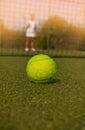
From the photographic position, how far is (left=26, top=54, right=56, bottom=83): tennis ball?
4102 millimetres

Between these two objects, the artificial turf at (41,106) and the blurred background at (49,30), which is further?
the blurred background at (49,30)

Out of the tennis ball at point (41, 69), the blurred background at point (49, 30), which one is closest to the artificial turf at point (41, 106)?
the tennis ball at point (41, 69)

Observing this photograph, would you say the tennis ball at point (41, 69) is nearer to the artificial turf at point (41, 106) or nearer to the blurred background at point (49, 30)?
the artificial turf at point (41, 106)

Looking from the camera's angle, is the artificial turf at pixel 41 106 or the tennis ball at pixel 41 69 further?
the tennis ball at pixel 41 69

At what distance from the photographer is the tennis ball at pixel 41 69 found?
4.10m

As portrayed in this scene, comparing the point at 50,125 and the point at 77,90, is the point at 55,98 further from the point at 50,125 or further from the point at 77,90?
the point at 50,125

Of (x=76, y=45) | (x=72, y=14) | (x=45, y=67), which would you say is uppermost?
(x=45, y=67)

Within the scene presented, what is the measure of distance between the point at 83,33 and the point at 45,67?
14.8m

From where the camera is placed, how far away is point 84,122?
2520 mm

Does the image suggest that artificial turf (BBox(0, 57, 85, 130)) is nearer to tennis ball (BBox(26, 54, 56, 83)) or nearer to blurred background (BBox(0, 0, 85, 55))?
tennis ball (BBox(26, 54, 56, 83))

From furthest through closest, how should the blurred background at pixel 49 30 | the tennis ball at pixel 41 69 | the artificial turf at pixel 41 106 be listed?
1. the blurred background at pixel 49 30
2. the tennis ball at pixel 41 69
3. the artificial turf at pixel 41 106

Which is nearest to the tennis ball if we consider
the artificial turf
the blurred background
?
the artificial turf

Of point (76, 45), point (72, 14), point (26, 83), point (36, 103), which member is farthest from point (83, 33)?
point (36, 103)

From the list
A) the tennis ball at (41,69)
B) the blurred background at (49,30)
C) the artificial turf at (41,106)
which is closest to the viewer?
the artificial turf at (41,106)
